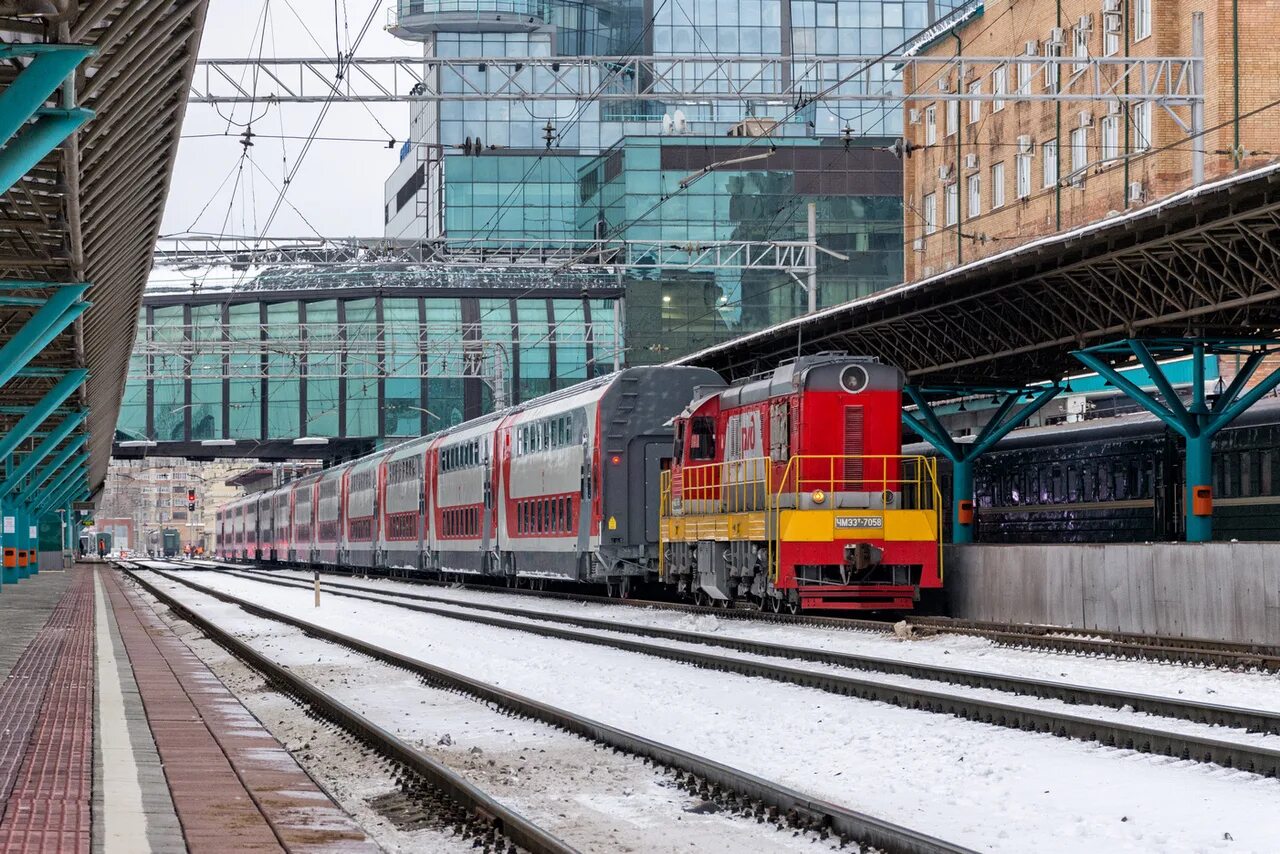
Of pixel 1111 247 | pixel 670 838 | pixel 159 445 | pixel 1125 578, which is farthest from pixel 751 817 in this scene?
pixel 159 445

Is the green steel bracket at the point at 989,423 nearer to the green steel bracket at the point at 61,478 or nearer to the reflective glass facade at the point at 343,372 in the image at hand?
the green steel bracket at the point at 61,478

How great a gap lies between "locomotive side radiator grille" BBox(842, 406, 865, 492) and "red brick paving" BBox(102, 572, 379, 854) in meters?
9.51

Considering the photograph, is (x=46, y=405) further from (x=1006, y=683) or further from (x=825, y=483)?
(x=1006, y=683)

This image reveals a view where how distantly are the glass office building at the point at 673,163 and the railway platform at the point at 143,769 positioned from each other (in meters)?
45.1

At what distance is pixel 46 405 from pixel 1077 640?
22704 millimetres

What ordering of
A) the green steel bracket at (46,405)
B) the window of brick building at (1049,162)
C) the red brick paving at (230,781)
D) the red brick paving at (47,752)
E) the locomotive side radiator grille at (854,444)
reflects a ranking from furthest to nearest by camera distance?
the window of brick building at (1049,162)
the green steel bracket at (46,405)
the locomotive side radiator grille at (854,444)
the red brick paving at (230,781)
the red brick paving at (47,752)

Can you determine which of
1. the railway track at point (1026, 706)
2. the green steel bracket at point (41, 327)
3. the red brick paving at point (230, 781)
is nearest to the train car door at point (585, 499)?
the green steel bracket at point (41, 327)

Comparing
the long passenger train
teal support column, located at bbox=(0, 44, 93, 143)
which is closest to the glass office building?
the long passenger train

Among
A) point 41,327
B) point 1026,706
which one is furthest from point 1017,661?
point 41,327

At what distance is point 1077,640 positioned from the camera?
18.7 metres

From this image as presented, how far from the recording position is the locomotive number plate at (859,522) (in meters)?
22.7

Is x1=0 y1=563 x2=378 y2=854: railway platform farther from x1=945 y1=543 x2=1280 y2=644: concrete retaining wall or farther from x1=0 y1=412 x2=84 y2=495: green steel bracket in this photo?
x1=0 y1=412 x2=84 y2=495: green steel bracket

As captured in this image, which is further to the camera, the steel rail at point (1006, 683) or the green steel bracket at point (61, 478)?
the green steel bracket at point (61, 478)

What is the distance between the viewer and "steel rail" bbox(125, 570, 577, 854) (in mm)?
8281
